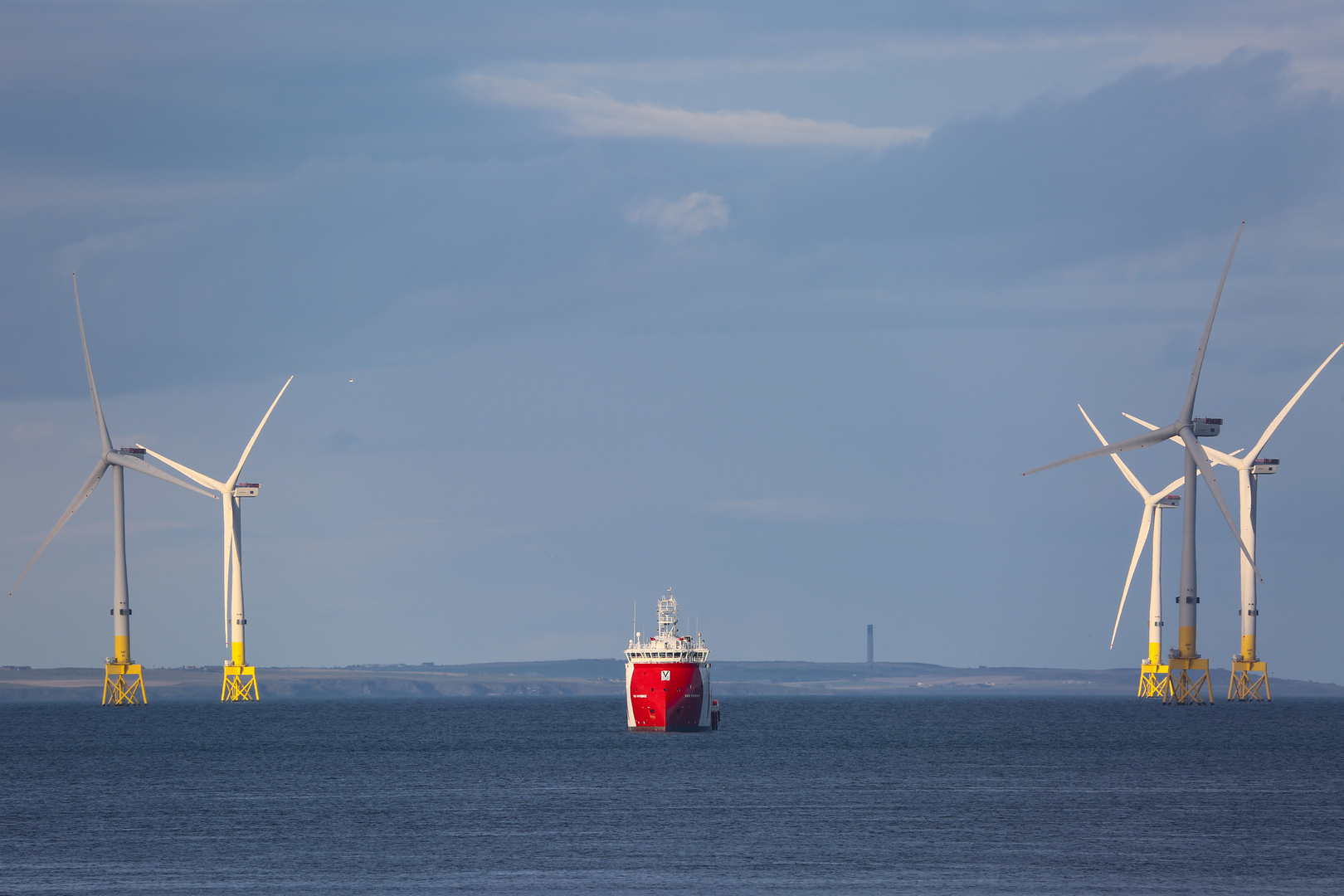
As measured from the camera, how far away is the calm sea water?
75625 mm

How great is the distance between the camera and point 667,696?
175m

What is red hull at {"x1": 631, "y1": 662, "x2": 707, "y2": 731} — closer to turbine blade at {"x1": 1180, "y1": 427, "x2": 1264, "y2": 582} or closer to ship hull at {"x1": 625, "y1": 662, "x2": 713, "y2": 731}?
ship hull at {"x1": 625, "y1": 662, "x2": 713, "y2": 731}

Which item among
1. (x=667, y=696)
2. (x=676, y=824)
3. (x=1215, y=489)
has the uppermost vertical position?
(x=1215, y=489)

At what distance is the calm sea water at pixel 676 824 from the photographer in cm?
7562

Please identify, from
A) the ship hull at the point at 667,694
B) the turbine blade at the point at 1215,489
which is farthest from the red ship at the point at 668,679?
the turbine blade at the point at 1215,489

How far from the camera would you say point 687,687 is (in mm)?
172625

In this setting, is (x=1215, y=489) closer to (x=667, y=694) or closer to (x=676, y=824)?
(x=667, y=694)

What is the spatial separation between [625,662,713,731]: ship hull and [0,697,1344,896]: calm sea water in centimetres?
923

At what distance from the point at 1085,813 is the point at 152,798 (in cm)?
7003

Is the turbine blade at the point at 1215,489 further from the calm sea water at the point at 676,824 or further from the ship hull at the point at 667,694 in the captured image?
the ship hull at the point at 667,694

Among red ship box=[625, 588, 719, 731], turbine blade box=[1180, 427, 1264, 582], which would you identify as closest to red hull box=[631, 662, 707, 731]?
red ship box=[625, 588, 719, 731]

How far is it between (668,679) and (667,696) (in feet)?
19.1

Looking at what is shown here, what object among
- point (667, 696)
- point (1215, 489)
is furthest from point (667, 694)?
point (1215, 489)

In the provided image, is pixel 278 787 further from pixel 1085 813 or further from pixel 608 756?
pixel 1085 813
